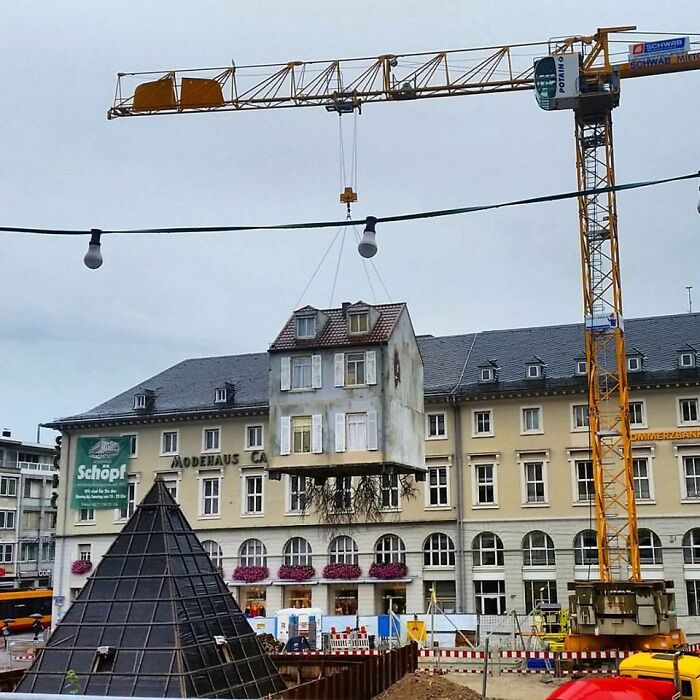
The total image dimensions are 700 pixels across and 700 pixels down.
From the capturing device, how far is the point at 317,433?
2566cm

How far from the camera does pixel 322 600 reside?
191 feet

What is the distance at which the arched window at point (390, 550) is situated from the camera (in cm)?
5778

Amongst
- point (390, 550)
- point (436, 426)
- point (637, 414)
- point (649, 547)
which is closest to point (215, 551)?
point (390, 550)

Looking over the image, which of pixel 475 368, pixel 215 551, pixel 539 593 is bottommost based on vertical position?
pixel 539 593

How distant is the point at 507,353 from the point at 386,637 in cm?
2400

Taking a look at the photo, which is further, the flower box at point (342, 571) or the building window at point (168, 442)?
the building window at point (168, 442)

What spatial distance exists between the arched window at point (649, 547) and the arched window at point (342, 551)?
51.9 ft

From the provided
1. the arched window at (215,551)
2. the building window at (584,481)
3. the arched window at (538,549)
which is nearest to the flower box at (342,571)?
the arched window at (215,551)

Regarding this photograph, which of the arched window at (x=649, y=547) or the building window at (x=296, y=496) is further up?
the building window at (x=296, y=496)

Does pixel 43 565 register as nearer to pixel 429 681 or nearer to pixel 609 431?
pixel 609 431

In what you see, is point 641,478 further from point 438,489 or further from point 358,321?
point 358,321

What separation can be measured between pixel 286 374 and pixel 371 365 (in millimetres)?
2709

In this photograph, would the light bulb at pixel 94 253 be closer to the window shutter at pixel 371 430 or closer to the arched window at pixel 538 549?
the window shutter at pixel 371 430

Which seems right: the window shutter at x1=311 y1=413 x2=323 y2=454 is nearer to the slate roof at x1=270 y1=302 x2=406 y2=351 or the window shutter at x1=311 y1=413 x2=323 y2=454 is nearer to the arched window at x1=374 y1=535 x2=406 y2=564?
the slate roof at x1=270 y1=302 x2=406 y2=351
